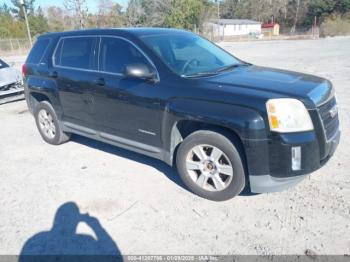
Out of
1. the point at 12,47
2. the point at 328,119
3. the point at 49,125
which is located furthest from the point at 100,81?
the point at 12,47

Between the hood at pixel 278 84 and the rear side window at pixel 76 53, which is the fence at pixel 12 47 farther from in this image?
the hood at pixel 278 84

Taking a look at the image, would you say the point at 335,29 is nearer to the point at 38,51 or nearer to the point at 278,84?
the point at 38,51

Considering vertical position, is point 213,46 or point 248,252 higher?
point 213,46

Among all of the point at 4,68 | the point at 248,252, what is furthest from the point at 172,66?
the point at 4,68

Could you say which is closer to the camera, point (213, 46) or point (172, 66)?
point (172, 66)

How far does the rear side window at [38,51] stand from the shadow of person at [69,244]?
3179 mm

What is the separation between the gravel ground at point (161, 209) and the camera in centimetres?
298

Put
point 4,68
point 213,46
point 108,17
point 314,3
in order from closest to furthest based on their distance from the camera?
point 213,46 < point 4,68 < point 108,17 < point 314,3

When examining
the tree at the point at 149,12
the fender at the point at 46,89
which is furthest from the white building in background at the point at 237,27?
the fender at the point at 46,89

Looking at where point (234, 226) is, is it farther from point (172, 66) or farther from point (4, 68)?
point (4, 68)

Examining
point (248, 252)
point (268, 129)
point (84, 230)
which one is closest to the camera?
point (248, 252)

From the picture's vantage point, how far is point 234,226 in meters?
3.20

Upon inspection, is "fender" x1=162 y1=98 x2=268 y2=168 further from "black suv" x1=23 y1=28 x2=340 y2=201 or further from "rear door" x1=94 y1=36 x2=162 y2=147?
"rear door" x1=94 y1=36 x2=162 y2=147

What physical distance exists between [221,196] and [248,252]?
80cm
